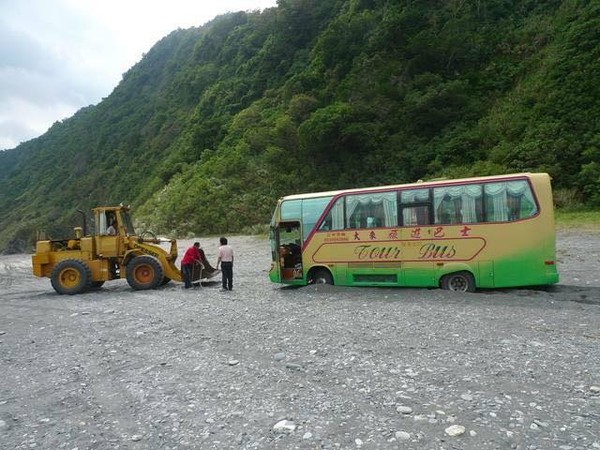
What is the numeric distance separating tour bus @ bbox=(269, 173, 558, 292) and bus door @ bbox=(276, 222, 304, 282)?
0.15 feet

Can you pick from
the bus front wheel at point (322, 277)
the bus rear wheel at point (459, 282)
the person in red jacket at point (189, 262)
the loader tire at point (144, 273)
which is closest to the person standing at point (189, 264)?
the person in red jacket at point (189, 262)

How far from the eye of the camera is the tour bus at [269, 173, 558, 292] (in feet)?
37.6

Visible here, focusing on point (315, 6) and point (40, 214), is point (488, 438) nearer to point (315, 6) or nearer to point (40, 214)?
point (315, 6)

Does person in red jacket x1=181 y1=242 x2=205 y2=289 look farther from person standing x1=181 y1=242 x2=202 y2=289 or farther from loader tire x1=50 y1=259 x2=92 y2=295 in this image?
loader tire x1=50 y1=259 x2=92 y2=295

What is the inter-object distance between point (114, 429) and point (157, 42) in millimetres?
139164

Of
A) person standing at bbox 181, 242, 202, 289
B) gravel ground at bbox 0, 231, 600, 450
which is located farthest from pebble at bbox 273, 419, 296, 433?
person standing at bbox 181, 242, 202, 289

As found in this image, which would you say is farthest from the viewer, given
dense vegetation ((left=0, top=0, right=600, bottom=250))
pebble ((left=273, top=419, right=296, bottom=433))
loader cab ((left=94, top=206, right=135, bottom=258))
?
dense vegetation ((left=0, top=0, right=600, bottom=250))

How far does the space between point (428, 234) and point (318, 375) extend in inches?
274

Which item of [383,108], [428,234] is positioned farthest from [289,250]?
[383,108]

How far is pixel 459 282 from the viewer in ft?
40.6

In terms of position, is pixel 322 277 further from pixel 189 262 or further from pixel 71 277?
pixel 71 277

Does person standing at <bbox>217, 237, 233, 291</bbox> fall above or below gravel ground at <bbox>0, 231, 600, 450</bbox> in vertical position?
above

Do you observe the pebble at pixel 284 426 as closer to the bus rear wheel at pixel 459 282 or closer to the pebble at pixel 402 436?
the pebble at pixel 402 436

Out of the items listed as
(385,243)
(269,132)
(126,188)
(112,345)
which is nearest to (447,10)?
(269,132)
